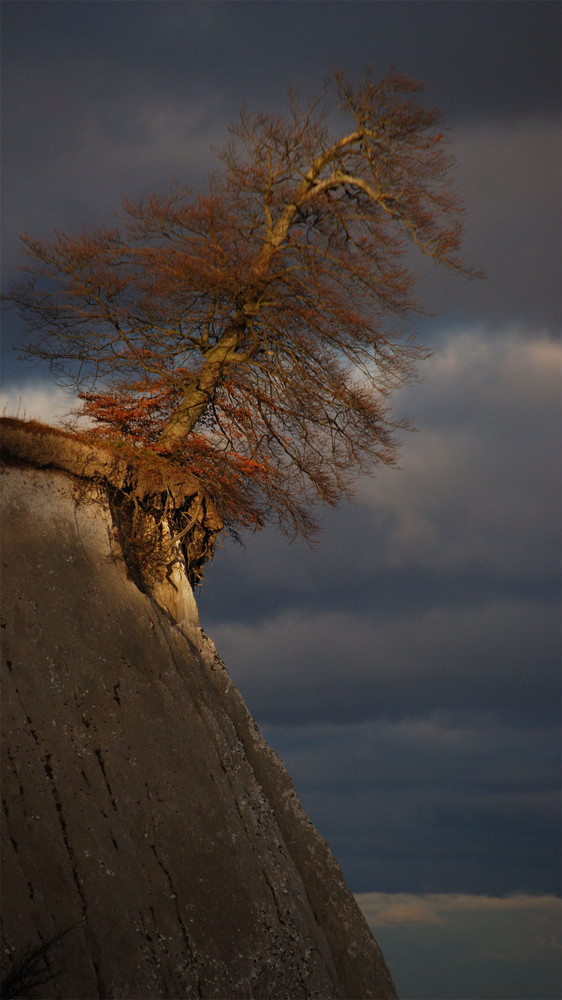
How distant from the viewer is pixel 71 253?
17844 mm

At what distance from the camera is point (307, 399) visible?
17641 mm

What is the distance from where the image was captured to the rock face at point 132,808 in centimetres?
1167

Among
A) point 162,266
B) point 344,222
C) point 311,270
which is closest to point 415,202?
point 344,222

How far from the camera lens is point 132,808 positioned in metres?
12.9

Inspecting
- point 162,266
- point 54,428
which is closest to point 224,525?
point 54,428

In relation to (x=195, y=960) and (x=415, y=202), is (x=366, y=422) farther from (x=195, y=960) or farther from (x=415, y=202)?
(x=195, y=960)

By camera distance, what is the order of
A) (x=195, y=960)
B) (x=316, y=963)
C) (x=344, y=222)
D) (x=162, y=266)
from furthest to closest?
(x=344, y=222)
(x=162, y=266)
(x=316, y=963)
(x=195, y=960)

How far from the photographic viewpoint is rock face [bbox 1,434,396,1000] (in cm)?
1167

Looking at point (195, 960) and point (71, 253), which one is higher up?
point (71, 253)

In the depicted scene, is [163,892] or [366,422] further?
[366,422]

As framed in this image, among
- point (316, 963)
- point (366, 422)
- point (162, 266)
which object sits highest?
point (162, 266)

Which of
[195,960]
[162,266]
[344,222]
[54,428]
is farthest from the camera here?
[344,222]

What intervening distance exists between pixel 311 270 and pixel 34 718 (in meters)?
10.4

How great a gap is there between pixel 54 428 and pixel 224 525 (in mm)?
4336
